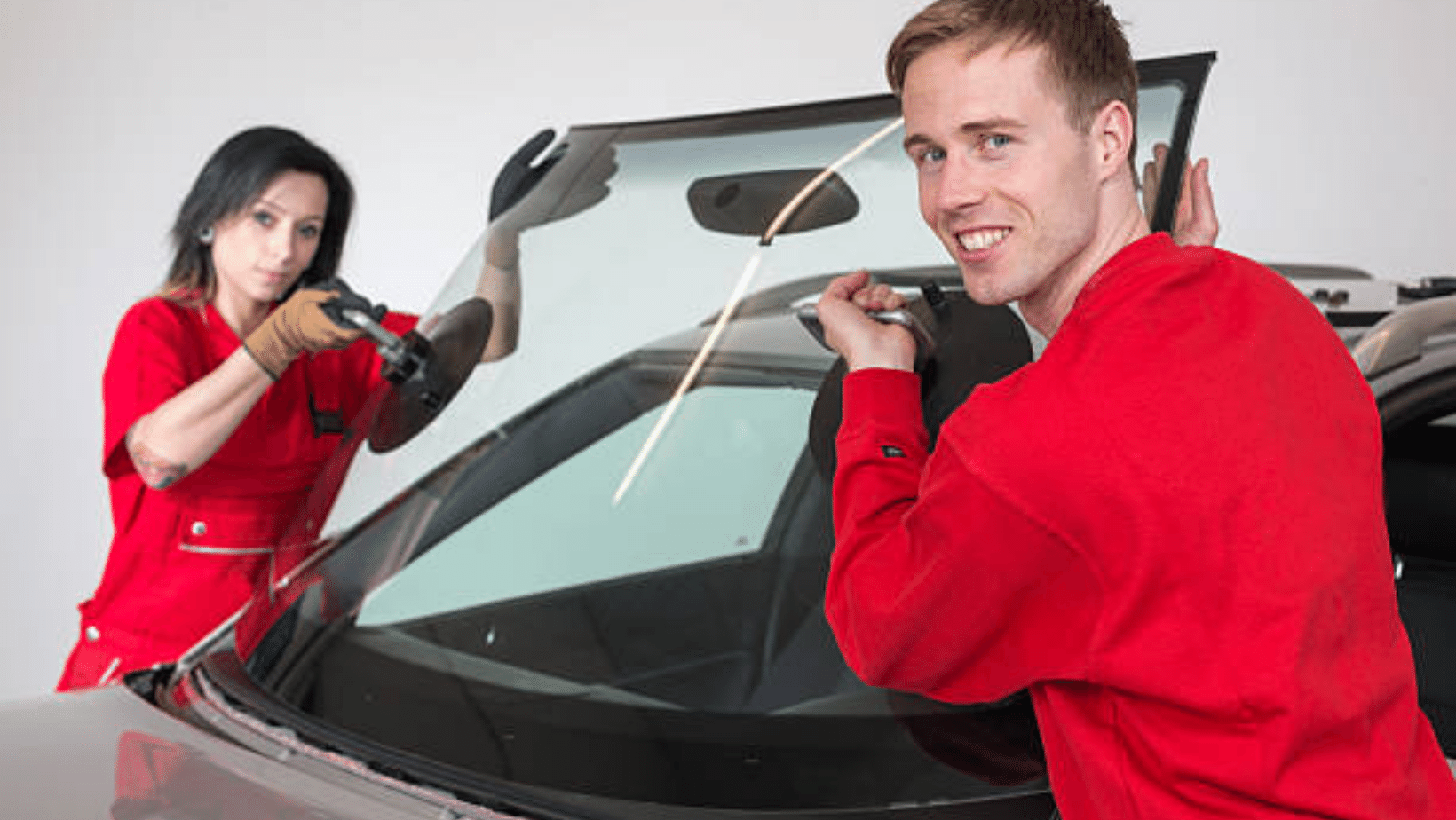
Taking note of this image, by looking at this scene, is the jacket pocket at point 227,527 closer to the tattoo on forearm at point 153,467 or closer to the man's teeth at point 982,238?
the tattoo on forearm at point 153,467

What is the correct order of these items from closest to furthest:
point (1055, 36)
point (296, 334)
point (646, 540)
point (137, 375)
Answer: point (1055, 36)
point (646, 540)
point (296, 334)
point (137, 375)

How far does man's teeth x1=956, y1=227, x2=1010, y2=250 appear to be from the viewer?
110 centimetres

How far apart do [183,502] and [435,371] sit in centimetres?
87

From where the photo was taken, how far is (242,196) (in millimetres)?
2375

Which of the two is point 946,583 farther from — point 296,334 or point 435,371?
point 296,334

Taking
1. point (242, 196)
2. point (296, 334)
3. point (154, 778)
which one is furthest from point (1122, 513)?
point (242, 196)

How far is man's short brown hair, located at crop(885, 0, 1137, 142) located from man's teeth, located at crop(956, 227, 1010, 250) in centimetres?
9

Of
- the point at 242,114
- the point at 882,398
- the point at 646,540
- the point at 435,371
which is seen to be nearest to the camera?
the point at 882,398

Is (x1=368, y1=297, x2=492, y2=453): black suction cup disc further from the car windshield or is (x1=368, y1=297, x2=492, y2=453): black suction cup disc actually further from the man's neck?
the man's neck

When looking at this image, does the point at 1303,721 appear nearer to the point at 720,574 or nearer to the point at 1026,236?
the point at 1026,236

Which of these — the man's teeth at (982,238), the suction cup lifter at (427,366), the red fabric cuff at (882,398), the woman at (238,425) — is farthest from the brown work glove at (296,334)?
the man's teeth at (982,238)

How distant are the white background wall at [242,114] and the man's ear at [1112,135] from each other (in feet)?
9.59

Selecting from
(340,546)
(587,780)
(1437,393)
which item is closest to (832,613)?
(587,780)

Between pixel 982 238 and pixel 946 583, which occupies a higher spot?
pixel 982 238
